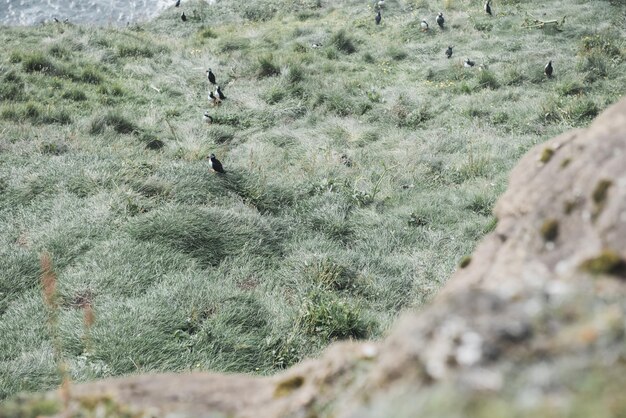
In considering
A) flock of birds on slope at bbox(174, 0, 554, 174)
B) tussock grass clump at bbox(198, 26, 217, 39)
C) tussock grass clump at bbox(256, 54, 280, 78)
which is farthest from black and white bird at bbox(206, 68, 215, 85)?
tussock grass clump at bbox(198, 26, 217, 39)

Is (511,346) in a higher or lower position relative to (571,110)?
higher

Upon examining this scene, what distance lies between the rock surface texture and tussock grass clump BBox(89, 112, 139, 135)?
888 centimetres

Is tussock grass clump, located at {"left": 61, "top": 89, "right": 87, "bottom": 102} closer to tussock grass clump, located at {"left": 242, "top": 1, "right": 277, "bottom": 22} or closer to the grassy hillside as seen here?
the grassy hillside

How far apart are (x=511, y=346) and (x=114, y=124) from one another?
1003 cm

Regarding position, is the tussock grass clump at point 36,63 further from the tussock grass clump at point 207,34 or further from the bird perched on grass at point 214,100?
the tussock grass clump at point 207,34

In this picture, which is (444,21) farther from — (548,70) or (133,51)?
(133,51)

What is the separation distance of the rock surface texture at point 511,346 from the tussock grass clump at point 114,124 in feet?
29.1

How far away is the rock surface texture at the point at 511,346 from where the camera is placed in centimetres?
122

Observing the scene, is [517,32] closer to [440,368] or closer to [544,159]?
[544,159]

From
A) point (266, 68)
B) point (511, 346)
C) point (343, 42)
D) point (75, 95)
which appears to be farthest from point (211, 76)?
point (511, 346)

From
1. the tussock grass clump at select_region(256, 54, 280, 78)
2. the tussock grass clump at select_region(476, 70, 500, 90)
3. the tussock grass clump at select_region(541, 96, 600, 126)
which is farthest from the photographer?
the tussock grass clump at select_region(256, 54, 280, 78)

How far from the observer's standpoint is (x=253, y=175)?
8.11 meters

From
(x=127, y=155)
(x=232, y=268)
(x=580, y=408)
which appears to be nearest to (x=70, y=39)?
(x=127, y=155)

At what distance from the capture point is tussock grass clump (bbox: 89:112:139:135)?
32.6 ft
